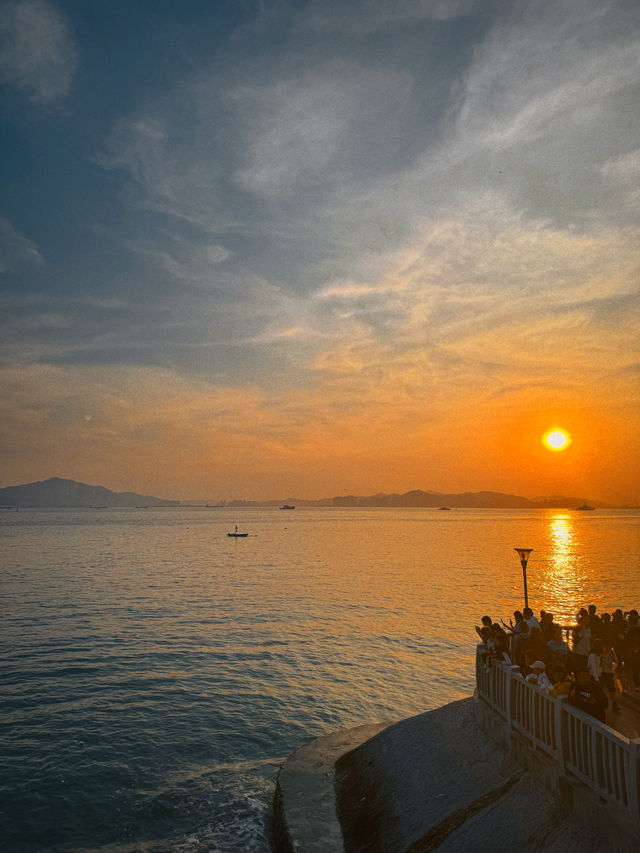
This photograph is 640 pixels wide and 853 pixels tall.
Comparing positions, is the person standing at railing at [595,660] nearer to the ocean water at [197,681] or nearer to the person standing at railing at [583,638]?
the person standing at railing at [583,638]

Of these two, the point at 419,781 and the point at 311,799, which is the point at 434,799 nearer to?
the point at 419,781

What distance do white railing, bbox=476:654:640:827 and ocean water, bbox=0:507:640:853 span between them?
6.74 meters

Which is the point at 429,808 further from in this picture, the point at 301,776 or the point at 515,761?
the point at 301,776

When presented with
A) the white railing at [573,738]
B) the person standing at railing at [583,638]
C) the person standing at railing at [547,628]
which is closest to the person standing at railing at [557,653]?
the person standing at railing at [547,628]

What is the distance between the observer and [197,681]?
84.4ft

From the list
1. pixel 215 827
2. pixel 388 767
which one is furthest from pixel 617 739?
pixel 215 827

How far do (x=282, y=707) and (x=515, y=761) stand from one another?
1318 cm

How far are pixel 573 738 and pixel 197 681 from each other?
19.9 meters

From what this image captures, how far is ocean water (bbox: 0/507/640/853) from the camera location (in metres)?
14.7

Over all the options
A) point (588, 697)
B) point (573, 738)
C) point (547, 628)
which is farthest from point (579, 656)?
point (547, 628)

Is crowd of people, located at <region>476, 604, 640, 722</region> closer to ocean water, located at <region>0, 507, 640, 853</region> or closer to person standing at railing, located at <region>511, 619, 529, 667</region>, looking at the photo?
person standing at railing, located at <region>511, 619, 529, 667</region>

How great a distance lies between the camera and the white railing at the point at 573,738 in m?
8.37

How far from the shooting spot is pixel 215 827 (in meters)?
13.9

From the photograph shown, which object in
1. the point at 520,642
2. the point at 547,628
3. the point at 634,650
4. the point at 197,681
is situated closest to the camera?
the point at 520,642
